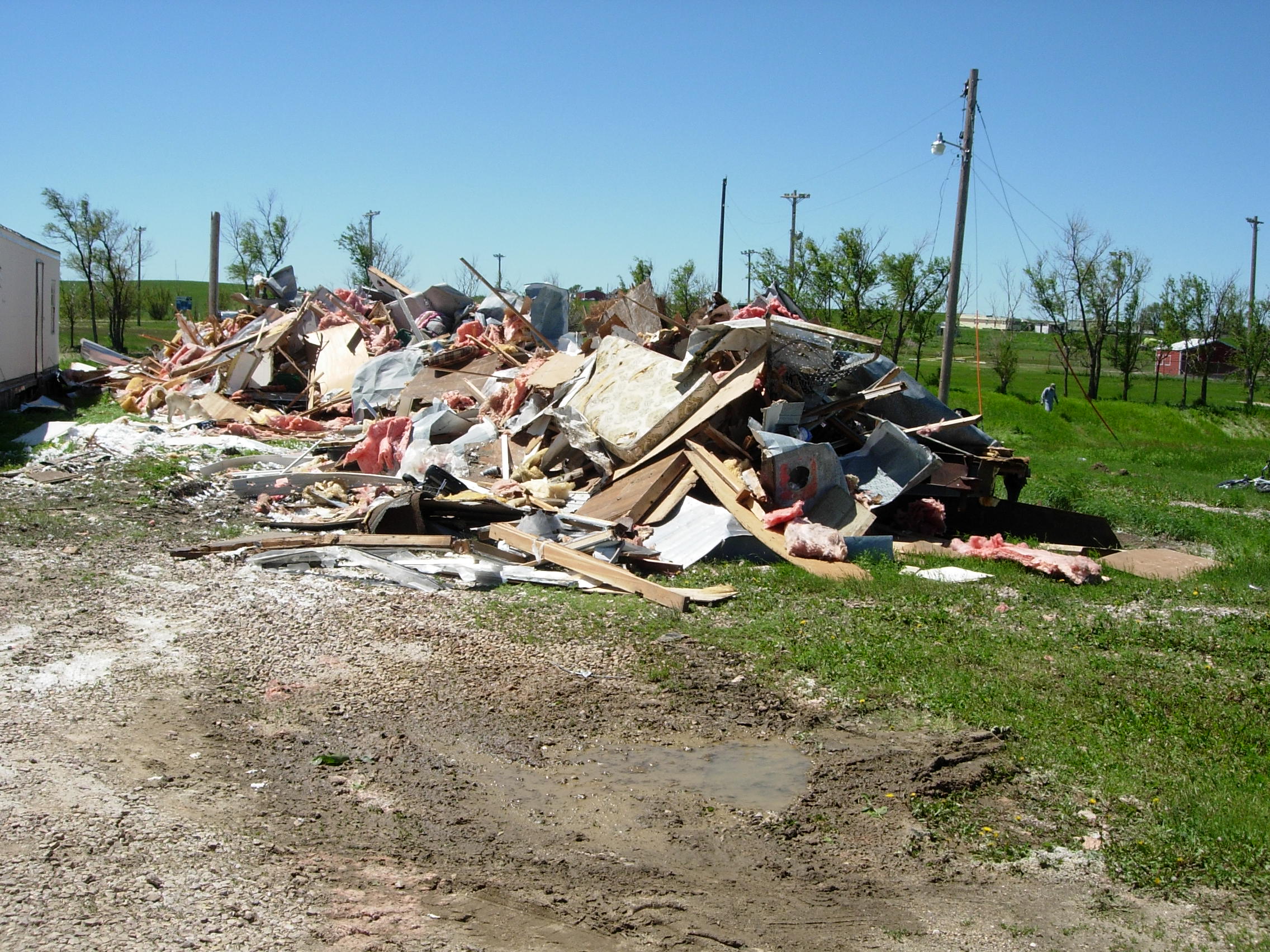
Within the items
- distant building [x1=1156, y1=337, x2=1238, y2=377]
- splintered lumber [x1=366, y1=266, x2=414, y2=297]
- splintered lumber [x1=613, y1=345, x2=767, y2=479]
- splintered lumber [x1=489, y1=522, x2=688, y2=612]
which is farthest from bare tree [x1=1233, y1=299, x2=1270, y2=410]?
splintered lumber [x1=489, y1=522, x2=688, y2=612]

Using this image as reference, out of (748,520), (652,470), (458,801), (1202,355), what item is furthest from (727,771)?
(1202,355)

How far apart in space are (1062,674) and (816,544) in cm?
285

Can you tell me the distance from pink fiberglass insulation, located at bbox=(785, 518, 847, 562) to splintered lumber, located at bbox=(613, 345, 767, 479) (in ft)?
5.90

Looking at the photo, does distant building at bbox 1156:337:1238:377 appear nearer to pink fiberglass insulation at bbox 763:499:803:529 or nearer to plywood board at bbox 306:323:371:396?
plywood board at bbox 306:323:371:396

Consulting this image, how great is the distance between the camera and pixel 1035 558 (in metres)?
9.16

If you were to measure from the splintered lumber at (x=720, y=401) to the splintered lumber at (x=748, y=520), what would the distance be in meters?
0.24

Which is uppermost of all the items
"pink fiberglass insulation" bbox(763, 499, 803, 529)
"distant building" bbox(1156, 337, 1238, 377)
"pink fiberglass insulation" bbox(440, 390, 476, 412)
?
"distant building" bbox(1156, 337, 1238, 377)

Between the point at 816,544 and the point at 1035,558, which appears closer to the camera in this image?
the point at 816,544

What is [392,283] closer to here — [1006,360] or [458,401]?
[458,401]

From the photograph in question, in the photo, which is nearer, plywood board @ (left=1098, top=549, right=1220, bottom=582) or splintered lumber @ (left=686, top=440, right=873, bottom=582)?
splintered lumber @ (left=686, top=440, right=873, bottom=582)

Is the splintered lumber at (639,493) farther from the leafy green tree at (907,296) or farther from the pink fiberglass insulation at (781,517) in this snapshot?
the leafy green tree at (907,296)

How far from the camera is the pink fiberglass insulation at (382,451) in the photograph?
1286 centimetres

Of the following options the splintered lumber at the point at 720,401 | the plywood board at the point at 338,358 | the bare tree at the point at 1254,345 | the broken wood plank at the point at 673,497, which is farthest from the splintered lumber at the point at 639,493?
the bare tree at the point at 1254,345

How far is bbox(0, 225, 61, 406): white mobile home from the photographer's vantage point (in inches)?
702
